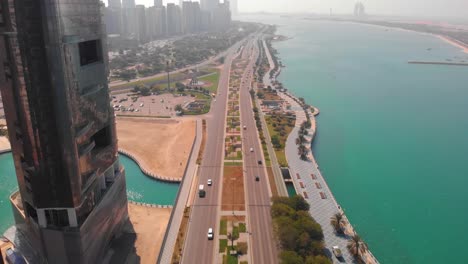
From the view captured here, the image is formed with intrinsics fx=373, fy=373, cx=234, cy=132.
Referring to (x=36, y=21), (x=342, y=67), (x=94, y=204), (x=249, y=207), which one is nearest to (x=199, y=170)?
(x=249, y=207)

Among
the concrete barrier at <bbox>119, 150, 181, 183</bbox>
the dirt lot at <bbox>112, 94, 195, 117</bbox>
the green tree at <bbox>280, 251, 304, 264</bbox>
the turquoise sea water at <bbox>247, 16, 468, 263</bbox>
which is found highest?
the dirt lot at <bbox>112, 94, 195, 117</bbox>

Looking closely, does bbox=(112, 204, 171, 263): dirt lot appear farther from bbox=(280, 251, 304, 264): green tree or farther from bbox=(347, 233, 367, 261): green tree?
bbox=(347, 233, 367, 261): green tree

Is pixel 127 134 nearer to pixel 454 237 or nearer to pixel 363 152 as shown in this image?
pixel 363 152

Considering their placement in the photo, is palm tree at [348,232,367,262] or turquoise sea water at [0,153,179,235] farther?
turquoise sea water at [0,153,179,235]

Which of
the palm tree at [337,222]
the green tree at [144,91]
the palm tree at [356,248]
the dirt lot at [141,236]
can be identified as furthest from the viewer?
the green tree at [144,91]

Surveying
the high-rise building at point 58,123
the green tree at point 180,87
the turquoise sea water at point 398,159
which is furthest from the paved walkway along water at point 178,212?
the green tree at point 180,87

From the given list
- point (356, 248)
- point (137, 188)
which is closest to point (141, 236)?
point (137, 188)

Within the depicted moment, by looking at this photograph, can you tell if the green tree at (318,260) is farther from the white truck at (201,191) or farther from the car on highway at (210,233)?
the white truck at (201,191)

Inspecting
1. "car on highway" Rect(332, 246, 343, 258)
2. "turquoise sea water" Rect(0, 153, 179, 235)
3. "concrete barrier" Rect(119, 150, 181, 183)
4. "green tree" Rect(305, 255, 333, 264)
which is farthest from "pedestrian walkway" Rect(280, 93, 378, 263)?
"turquoise sea water" Rect(0, 153, 179, 235)
